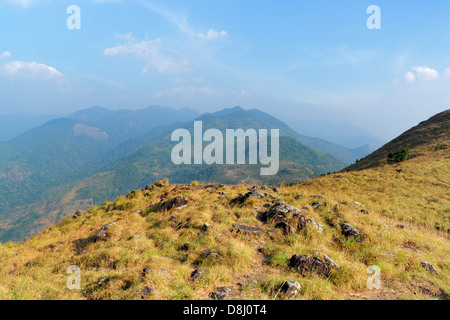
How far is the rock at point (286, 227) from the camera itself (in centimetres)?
1025

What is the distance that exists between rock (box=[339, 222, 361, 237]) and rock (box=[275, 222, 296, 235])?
2581 mm

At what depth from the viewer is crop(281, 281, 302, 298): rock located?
19.4 ft

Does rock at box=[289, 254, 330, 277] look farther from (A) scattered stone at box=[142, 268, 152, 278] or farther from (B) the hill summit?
(A) scattered stone at box=[142, 268, 152, 278]

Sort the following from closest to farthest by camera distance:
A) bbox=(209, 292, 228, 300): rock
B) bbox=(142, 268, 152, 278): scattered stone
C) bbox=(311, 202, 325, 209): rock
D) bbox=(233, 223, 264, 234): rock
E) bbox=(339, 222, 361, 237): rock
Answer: bbox=(209, 292, 228, 300): rock, bbox=(142, 268, 152, 278): scattered stone, bbox=(339, 222, 361, 237): rock, bbox=(233, 223, 264, 234): rock, bbox=(311, 202, 325, 209): rock

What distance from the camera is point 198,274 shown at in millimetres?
7148

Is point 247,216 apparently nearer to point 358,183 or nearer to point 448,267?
point 448,267

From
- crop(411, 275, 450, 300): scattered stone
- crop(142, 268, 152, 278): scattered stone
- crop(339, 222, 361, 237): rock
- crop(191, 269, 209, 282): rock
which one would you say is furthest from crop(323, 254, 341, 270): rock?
crop(142, 268, 152, 278): scattered stone

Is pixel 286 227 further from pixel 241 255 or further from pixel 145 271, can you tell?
pixel 145 271

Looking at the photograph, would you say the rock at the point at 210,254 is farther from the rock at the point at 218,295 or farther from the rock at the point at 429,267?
the rock at the point at 429,267

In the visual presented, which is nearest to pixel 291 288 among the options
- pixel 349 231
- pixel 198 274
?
pixel 198 274

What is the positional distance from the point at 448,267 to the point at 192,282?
409 inches

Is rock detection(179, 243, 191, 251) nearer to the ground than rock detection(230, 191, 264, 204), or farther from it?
nearer to the ground
